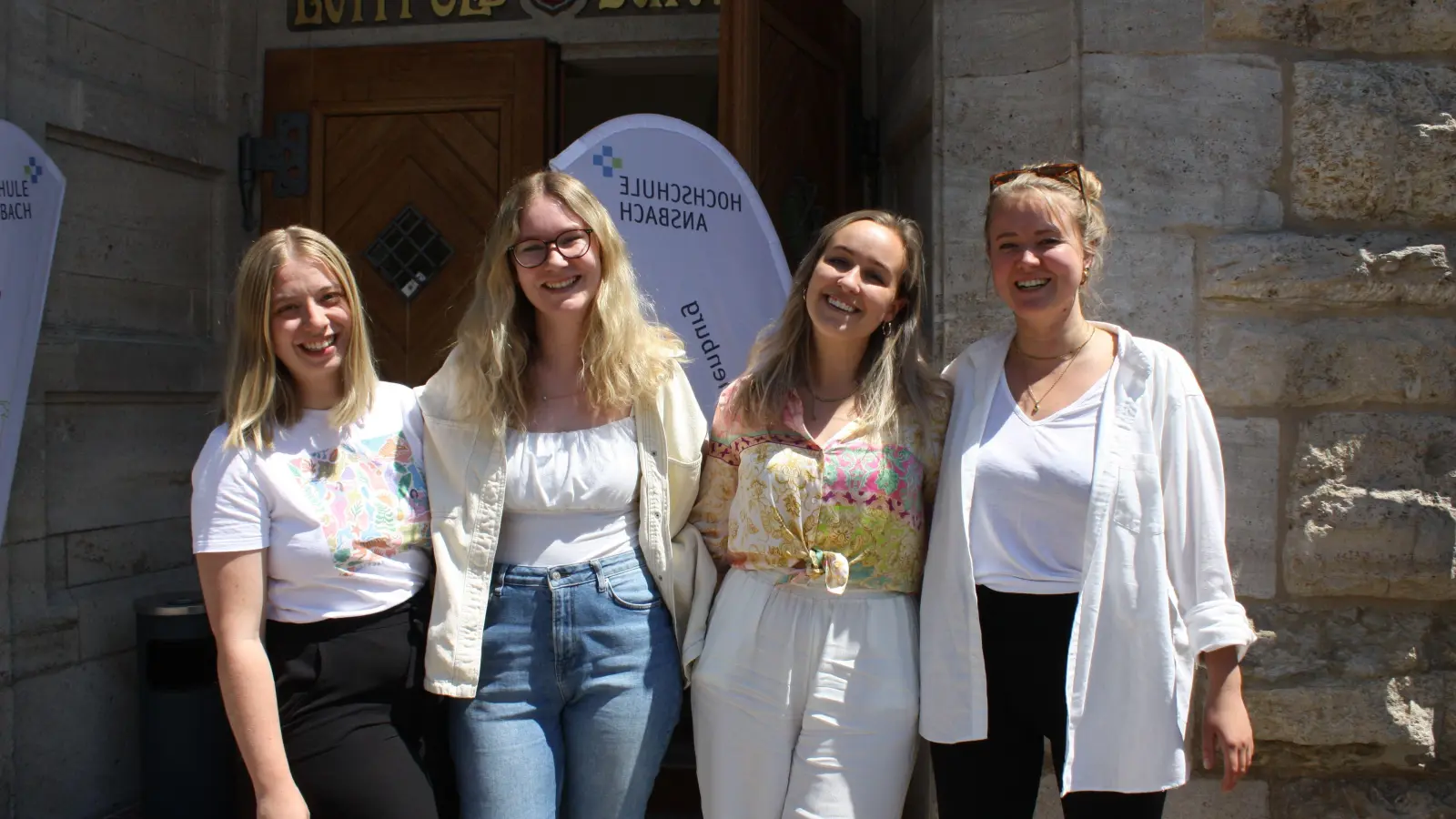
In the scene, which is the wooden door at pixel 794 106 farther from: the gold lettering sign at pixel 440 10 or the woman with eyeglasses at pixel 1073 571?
the woman with eyeglasses at pixel 1073 571

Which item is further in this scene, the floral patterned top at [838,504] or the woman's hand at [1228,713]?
the floral patterned top at [838,504]

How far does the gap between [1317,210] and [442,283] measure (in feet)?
10.2

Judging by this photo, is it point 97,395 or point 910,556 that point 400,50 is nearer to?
point 97,395

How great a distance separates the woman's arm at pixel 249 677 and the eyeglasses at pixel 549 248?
775 mm

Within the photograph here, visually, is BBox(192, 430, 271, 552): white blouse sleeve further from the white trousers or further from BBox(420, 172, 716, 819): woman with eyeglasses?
the white trousers

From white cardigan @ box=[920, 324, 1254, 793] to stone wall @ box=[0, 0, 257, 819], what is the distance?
8.55 ft

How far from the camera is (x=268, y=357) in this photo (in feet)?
7.34

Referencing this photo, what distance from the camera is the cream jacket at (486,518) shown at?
2.20 meters

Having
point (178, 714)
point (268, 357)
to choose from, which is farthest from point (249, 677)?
point (178, 714)

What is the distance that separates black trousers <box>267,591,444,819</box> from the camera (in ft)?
6.92

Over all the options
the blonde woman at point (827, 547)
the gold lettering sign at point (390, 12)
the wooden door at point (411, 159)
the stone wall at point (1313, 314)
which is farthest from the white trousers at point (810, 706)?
the gold lettering sign at point (390, 12)

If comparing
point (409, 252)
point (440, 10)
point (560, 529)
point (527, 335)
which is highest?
point (440, 10)

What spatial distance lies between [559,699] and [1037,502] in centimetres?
100

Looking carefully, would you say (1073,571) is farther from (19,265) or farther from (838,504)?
(19,265)
